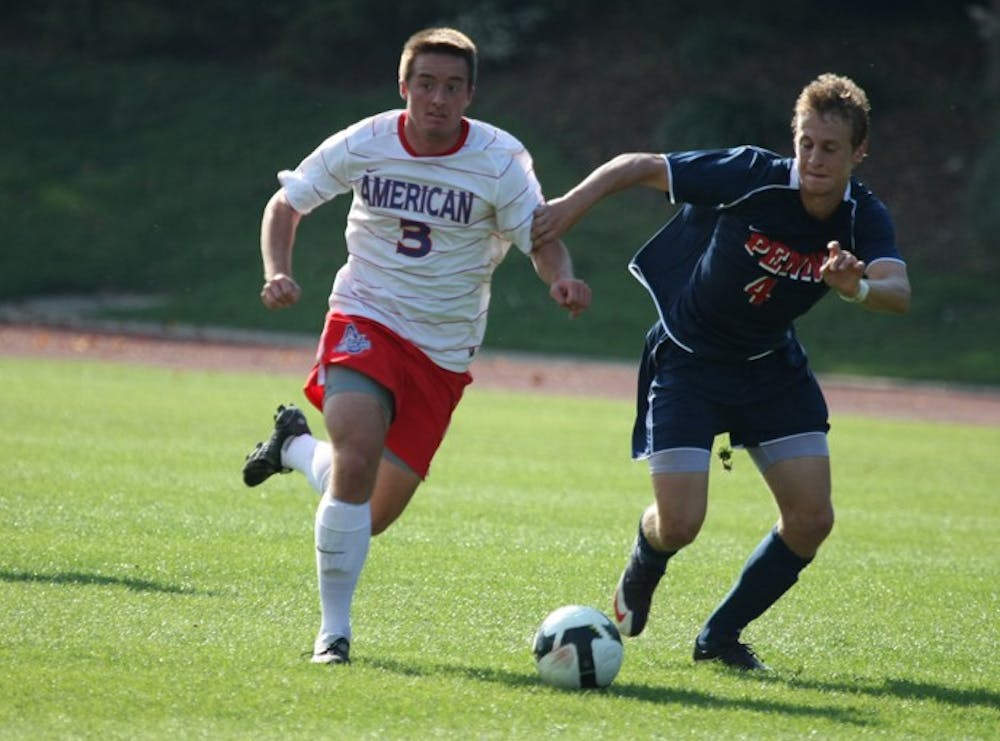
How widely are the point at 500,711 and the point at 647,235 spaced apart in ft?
84.6

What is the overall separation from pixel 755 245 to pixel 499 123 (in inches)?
1077

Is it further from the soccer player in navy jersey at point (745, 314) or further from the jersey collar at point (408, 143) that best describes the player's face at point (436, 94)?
the soccer player in navy jersey at point (745, 314)

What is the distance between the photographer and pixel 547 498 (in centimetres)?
1149

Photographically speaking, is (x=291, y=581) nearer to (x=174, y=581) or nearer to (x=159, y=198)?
(x=174, y=581)

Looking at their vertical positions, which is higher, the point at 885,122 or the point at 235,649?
the point at 885,122

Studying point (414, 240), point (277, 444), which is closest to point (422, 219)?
point (414, 240)

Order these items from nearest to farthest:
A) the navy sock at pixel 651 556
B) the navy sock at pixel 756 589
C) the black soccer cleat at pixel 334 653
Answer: the black soccer cleat at pixel 334 653
the navy sock at pixel 756 589
the navy sock at pixel 651 556

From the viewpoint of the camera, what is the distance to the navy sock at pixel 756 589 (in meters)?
6.65

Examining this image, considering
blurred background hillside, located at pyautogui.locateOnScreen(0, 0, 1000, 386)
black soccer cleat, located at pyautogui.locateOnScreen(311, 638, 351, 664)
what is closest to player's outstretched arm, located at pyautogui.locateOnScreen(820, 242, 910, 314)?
black soccer cleat, located at pyautogui.locateOnScreen(311, 638, 351, 664)

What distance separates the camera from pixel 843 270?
5887 millimetres

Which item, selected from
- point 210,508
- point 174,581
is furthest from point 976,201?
point 174,581

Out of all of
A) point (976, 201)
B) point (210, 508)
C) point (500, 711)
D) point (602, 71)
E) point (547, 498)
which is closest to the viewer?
point (500, 711)

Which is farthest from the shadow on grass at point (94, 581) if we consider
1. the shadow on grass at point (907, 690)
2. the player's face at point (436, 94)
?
the shadow on grass at point (907, 690)

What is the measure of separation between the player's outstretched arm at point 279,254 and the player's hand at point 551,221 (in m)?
0.92
